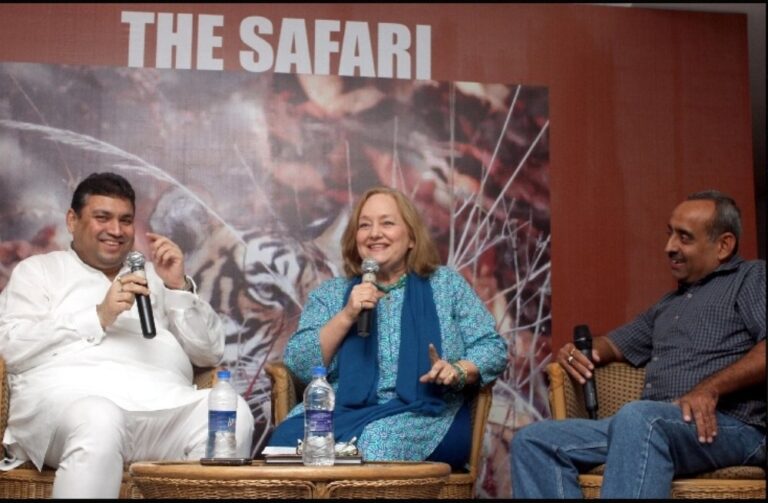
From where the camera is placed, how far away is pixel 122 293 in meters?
3.28

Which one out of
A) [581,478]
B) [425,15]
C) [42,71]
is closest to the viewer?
[581,478]

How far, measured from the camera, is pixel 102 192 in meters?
3.60

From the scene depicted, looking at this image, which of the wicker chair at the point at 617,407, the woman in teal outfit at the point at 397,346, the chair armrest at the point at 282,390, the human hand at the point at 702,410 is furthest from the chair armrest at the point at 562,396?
the chair armrest at the point at 282,390

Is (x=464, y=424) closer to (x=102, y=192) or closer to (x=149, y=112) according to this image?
(x=102, y=192)

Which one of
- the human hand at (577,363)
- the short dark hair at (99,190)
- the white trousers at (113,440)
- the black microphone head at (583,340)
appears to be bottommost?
the white trousers at (113,440)

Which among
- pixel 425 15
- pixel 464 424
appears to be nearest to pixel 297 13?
pixel 425 15

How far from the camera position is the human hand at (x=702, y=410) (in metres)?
2.98

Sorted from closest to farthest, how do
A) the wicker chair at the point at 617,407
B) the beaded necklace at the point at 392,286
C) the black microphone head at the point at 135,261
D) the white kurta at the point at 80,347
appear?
the wicker chair at the point at 617,407
the white kurta at the point at 80,347
the black microphone head at the point at 135,261
the beaded necklace at the point at 392,286

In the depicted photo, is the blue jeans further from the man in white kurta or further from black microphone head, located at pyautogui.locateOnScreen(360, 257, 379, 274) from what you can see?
the man in white kurta

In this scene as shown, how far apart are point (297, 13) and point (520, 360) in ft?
5.72

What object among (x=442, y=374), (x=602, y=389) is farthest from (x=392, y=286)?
(x=602, y=389)

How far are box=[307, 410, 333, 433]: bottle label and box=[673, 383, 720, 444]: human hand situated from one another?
101 centimetres

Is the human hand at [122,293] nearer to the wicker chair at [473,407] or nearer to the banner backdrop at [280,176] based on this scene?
the wicker chair at [473,407]

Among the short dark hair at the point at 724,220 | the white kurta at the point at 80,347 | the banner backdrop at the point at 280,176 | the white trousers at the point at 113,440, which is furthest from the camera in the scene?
the banner backdrop at the point at 280,176
